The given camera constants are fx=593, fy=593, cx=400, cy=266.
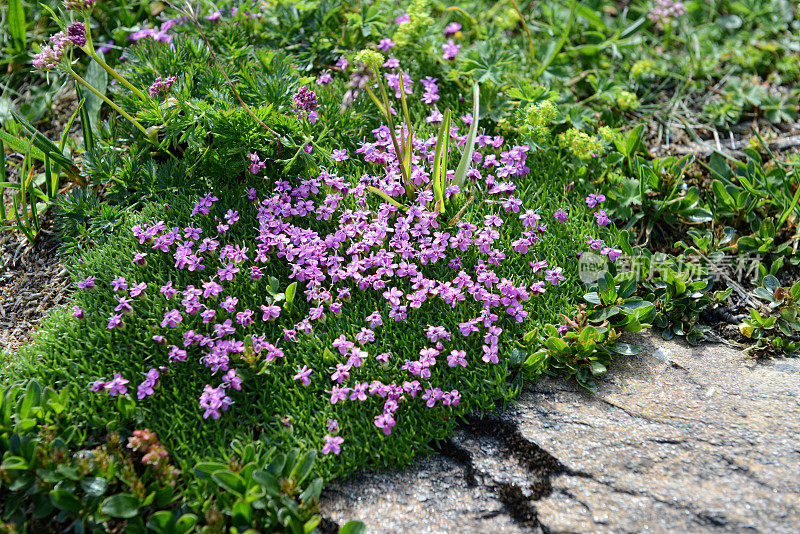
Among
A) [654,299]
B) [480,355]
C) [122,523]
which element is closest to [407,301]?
[480,355]

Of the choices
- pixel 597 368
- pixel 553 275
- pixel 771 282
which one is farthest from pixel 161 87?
pixel 771 282

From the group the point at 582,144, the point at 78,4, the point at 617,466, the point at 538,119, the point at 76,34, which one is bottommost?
the point at 617,466

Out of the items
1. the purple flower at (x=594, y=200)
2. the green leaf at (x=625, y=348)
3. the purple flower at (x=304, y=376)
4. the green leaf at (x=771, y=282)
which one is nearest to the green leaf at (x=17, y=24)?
the purple flower at (x=304, y=376)

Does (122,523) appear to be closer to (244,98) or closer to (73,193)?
(73,193)

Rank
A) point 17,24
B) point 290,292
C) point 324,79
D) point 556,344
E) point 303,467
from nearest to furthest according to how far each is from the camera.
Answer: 1. point 303,467
2. point 556,344
3. point 290,292
4. point 324,79
5. point 17,24

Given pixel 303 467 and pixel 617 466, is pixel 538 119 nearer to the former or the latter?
pixel 617 466
